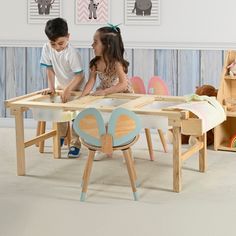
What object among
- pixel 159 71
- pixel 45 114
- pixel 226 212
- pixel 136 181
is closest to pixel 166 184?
pixel 136 181

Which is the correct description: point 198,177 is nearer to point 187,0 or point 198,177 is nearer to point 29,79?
point 187,0

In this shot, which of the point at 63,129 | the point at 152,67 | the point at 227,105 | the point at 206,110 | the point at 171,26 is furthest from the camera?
the point at 152,67

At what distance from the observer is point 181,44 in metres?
5.08

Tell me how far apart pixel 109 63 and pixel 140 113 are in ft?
2.52

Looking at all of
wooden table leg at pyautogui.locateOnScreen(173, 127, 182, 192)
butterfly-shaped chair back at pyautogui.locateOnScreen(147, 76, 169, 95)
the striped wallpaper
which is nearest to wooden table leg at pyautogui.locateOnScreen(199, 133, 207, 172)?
wooden table leg at pyautogui.locateOnScreen(173, 127, 182, 192)

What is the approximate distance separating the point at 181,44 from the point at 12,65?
1.36m

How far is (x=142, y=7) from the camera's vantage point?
5105 millimetres

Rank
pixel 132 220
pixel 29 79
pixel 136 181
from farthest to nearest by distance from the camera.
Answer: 1. pixel 29 79
2. pixel 136 181
3. pixel 132 220

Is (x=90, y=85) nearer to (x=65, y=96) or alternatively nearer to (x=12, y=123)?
(x=65, y=96)

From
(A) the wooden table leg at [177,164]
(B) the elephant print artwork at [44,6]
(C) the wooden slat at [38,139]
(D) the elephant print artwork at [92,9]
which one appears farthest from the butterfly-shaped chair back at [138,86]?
(B) the elephant print artwork at [44,6]

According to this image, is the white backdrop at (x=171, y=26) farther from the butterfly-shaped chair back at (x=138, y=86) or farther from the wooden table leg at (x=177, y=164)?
the wooden table leg at (x=177, y=164)

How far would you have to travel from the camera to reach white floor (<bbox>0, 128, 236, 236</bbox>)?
3.18m

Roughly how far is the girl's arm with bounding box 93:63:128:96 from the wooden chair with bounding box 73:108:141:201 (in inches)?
24.6

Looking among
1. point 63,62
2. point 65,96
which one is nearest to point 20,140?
point 65,96
